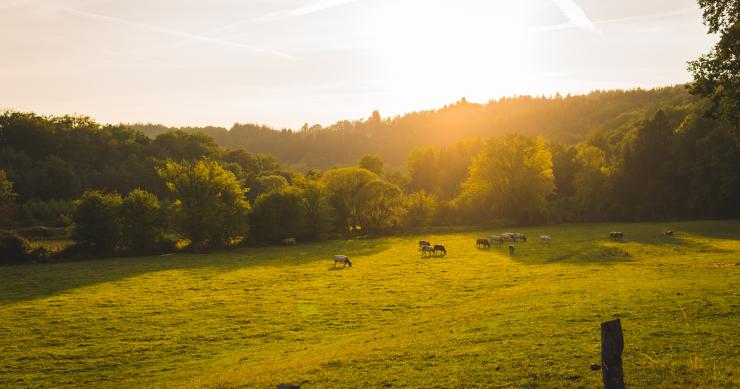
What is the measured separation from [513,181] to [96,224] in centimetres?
6714

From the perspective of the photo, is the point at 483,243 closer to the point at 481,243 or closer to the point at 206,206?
the point at 481,243

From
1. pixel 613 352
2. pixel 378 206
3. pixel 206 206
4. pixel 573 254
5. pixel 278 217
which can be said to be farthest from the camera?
pixel 378 206

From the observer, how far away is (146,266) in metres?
50.0

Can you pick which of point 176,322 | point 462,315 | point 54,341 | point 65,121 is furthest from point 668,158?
point 65,121

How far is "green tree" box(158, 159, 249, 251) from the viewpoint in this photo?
64125 mm

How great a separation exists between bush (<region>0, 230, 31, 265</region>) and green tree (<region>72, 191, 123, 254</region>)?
5.70m

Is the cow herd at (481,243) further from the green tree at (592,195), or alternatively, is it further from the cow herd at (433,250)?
the green tree at (592,195)

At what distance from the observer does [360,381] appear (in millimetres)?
15328

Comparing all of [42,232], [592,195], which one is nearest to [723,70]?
[592,195]

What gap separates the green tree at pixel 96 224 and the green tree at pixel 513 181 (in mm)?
59489

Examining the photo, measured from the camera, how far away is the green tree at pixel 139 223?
61.0 metres

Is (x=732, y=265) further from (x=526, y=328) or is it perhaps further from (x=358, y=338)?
(x=358, y=338)

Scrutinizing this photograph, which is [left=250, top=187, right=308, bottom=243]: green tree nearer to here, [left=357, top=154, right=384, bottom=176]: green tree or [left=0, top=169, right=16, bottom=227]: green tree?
[left=0, top=169, right=16, bottom=227]: green tree

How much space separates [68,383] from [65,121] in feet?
389
